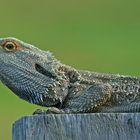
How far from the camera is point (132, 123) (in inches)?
296

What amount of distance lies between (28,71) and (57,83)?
13.2 inches

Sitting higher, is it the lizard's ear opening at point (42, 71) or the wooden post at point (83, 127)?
the lizard's ear opening at point (42, 71)

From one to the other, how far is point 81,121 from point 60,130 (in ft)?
0.62

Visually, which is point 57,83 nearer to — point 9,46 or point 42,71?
point 42,71

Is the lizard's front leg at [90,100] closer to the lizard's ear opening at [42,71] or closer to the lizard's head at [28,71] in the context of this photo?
the lizard's head at [28,71]

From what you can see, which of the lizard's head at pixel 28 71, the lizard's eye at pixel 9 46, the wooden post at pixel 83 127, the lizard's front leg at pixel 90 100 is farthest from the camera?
the lizard's eye at pixel 9 46

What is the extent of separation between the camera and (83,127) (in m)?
7.50

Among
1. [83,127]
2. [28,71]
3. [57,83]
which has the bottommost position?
[83,127]

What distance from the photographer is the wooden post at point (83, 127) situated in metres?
7.48

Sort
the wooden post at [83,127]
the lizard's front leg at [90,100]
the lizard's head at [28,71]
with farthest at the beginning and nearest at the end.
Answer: the lizard's head at [28,71], the lizard's front leg at [90,100], the wooden post at [83,127]

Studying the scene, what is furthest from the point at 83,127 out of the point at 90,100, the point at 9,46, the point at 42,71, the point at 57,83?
the point at 9,46

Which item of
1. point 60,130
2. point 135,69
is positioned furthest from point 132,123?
point 135,69

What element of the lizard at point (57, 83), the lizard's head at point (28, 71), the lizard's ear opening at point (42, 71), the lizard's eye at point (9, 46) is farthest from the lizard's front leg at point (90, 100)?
the lizard's eye at point (9, 46)

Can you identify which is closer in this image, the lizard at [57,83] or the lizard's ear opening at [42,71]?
the lizard at [57,83]
